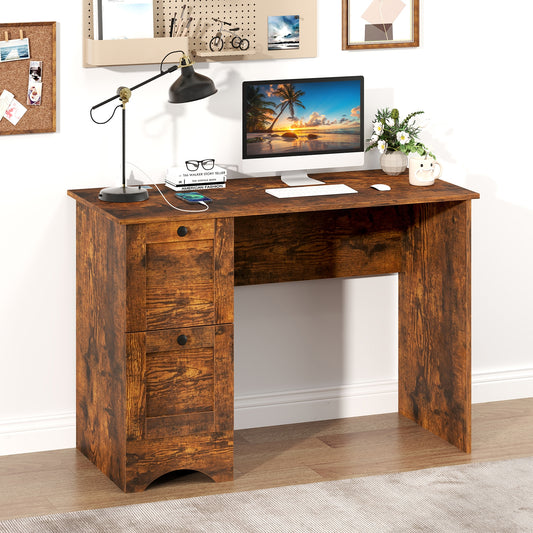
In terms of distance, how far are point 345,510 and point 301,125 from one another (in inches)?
52.2

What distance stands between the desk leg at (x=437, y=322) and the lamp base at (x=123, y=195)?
1049mm

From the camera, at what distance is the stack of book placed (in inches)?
143

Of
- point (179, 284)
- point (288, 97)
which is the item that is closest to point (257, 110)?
point (288, 97)

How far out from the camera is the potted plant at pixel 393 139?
3861mm

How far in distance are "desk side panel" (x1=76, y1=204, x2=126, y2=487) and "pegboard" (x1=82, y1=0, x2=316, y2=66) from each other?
0.53 meters

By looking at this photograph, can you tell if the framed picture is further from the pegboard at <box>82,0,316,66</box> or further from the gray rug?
the gray rug

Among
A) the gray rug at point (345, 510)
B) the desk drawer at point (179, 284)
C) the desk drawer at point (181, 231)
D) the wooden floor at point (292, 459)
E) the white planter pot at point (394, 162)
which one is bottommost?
the gray rug at point (345, 510)

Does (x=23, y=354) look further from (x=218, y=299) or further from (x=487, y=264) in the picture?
(x=487, y=264)

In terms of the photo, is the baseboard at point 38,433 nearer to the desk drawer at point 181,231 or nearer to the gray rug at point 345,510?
the gray rug at point 345,510

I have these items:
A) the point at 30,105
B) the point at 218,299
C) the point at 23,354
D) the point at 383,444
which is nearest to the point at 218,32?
the point at 30,105

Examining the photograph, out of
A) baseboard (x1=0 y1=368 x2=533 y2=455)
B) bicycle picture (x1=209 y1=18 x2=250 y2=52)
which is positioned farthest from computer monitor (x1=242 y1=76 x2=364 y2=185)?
baseboard (x1=0 y1=368 x2=533 y2=455)

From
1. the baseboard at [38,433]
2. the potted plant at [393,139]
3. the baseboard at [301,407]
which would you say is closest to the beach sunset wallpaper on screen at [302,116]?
the potted plant at [393,139]

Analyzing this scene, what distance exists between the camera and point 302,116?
3750 millimetres

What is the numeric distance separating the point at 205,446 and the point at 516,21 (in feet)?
6.59
